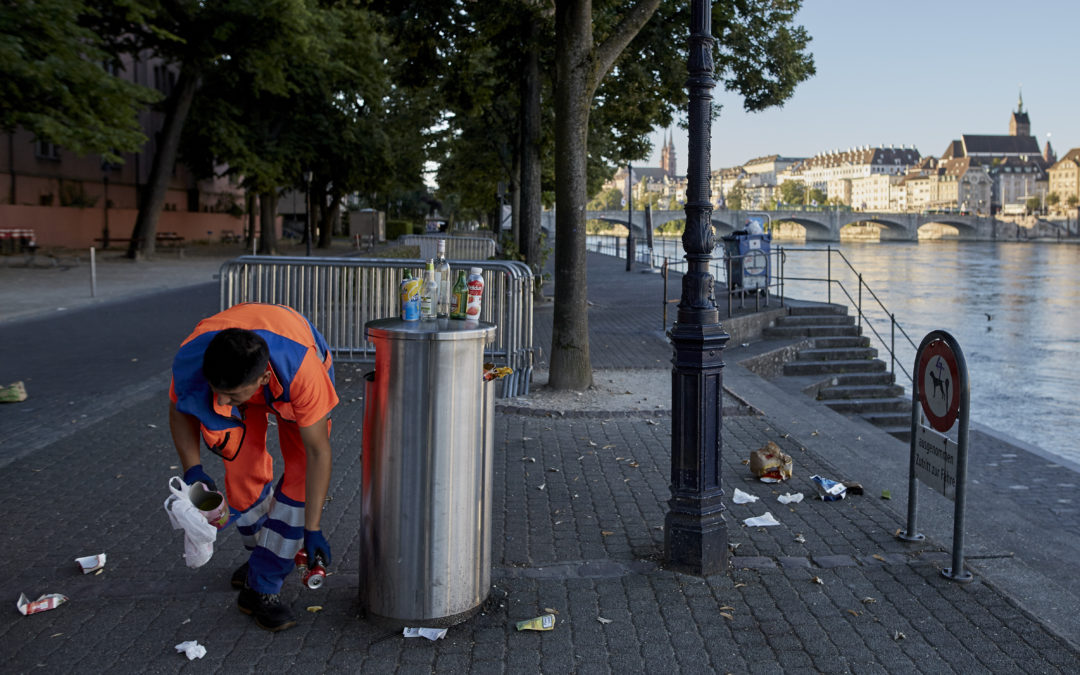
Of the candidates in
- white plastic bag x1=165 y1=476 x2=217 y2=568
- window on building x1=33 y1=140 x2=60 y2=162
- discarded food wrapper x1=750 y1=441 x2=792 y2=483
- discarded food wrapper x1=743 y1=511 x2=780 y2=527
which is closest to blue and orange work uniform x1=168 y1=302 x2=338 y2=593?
white plastic bag x1=165 y1=476 x2=217 y2=568

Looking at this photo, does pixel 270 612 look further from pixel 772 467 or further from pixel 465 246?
pixel 465 246

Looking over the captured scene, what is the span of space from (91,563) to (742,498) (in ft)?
11.8

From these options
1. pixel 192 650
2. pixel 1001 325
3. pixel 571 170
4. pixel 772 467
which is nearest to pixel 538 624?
pixel 192 650

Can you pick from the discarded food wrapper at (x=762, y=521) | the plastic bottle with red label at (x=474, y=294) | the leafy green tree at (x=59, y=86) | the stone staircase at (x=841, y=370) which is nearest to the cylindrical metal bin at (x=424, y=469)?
the plastic bottle with red label at (x=474, y=294)

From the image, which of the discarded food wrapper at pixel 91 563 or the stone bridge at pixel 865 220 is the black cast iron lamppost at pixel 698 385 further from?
the stone bridge at pixel 865 220

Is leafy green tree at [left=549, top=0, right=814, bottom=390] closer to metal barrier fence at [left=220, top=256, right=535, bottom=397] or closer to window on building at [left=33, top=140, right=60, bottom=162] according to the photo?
metal barrier fence at [left=220, top=256, right=535, bottom=397]

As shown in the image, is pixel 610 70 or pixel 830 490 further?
pixel 610 70

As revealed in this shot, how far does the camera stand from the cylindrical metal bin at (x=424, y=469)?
379 centimetres

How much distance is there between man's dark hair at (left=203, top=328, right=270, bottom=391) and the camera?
322 centimetres

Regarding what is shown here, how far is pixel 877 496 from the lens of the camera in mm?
6180

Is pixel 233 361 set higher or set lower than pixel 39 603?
higher

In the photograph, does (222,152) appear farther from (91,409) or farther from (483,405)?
(483,405)

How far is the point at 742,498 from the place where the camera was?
5930 mm

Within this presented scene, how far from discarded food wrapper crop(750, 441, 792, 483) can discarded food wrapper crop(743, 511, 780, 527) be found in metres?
0.86
